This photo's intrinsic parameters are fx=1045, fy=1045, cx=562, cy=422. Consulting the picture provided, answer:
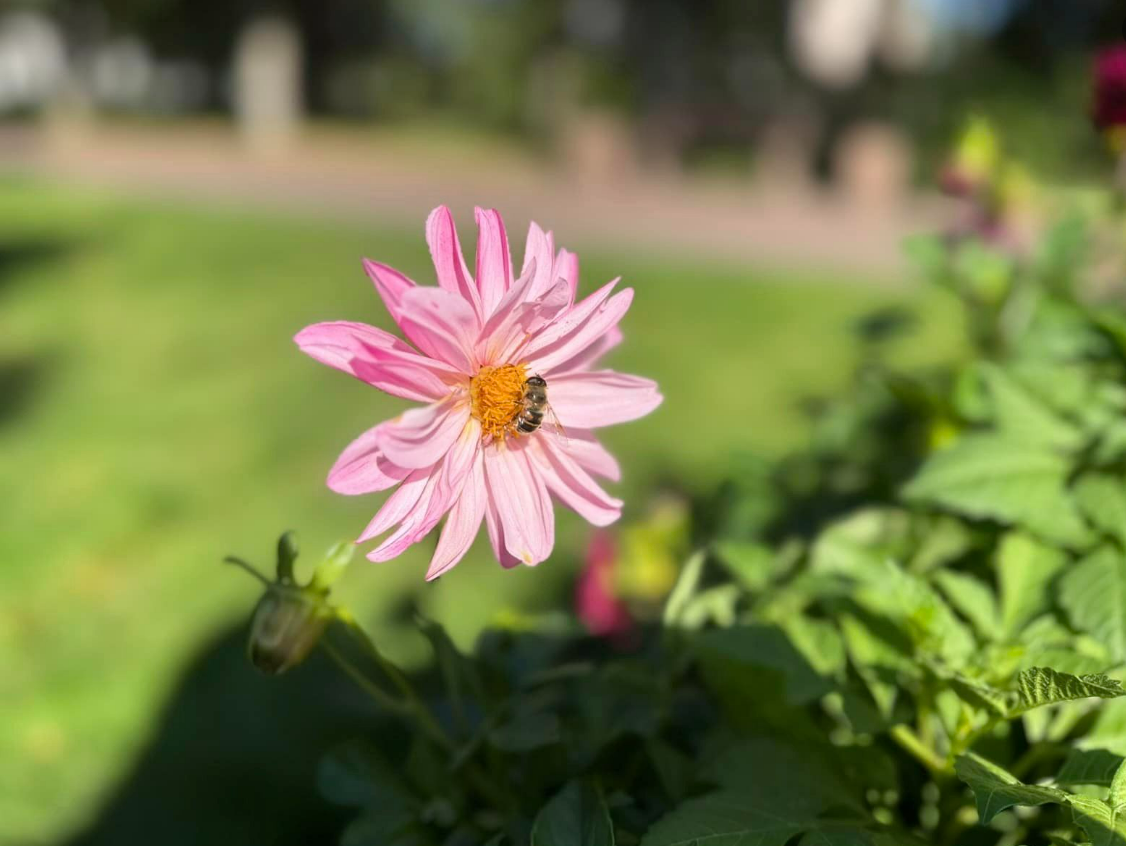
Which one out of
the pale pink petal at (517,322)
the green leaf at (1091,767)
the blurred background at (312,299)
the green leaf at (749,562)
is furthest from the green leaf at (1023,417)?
the pale pink petal at (517,322)

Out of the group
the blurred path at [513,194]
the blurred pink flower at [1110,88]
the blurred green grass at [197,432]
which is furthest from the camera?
the blurred path at [513,194]

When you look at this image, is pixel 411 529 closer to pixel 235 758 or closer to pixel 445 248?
pixel 445 248

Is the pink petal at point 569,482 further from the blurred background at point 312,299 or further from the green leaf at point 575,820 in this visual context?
the blurred background at point 312,299

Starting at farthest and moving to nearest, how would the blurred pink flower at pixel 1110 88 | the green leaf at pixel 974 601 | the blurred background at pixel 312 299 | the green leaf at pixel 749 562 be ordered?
the blurred background at pixel 312 299, the blurred pink flower at pixel 1110 88, the green leaf at pixel 749 562, the green leaf at pixel 974 601

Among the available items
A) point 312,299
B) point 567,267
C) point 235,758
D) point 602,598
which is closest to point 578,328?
point 567,267

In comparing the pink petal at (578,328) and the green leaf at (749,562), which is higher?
the pink petal at (578,328)

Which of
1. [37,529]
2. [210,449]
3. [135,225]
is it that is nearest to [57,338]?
[210,449]
